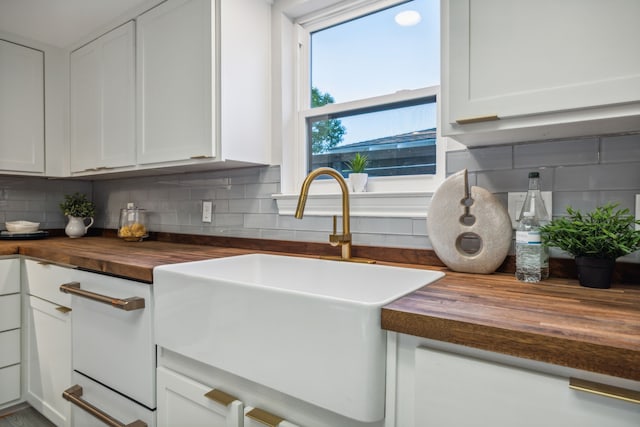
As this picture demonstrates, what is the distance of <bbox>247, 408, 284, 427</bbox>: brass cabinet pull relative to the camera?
3.11ft

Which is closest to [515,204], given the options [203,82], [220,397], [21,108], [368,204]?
[368,204]

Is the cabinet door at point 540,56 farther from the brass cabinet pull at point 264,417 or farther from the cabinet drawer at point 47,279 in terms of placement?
the cabinet drawer at point 47,279

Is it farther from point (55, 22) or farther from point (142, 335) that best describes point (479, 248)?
point (55, 22)

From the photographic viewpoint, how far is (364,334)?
0.78 meters

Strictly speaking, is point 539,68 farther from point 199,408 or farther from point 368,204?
point 199,408

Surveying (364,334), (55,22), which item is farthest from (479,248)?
(55,22)

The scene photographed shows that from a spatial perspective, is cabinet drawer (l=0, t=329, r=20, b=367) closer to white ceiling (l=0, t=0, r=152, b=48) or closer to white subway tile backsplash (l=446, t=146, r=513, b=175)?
white ceiling (l=0, t=0, r=152, b=48)

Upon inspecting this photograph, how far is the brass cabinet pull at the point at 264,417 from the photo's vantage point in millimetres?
949

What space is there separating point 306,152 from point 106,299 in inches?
43.1

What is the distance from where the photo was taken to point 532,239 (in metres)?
1.09

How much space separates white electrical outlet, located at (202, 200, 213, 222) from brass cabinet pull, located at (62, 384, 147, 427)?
0.96 meters

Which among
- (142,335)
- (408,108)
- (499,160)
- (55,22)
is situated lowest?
(142,335)

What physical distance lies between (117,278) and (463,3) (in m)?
1.48

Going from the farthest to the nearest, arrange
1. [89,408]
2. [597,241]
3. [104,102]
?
1. [104,102]
2. [89,408]
3. [597,241]
